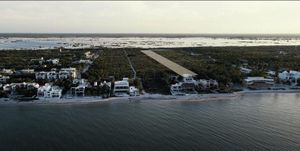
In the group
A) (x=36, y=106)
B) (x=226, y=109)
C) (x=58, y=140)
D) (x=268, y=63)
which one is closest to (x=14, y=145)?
(x=58, y=140)

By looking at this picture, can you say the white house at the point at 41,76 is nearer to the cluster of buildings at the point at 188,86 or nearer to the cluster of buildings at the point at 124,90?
the cluster of buildings at the point at 124,90

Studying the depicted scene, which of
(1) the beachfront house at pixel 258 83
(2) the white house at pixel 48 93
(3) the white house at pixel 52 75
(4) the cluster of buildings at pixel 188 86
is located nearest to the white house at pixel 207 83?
(4) the cluster of buildings at pixel 188 86

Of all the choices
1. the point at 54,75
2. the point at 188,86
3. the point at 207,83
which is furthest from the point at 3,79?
the point at 207,83

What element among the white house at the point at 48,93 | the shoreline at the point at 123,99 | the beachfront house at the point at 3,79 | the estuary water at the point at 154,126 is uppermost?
the beachfront house at the point at 3,79

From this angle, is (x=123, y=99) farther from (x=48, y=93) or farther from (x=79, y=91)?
(x=48, y=93)

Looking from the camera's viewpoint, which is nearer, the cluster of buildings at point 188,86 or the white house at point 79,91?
the white house at point 79,91

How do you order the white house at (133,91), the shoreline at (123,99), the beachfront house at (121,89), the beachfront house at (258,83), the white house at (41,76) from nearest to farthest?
the shoreline at (123,99), the white house at (133,91), the beachfront house at (121,89), the beachfront house at (258,83), the white house at (41,76)

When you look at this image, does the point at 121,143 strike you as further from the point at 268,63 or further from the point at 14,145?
the point at 268,63
